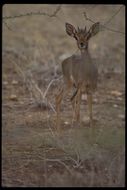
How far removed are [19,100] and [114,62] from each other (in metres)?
2.19

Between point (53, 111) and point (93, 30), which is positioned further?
point (53, 111)

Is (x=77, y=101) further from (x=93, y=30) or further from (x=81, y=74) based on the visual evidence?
(x=93, y=30)

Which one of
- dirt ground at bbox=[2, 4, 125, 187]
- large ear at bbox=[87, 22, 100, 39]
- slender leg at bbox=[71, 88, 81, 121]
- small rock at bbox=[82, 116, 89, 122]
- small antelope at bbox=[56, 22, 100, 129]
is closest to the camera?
dirt ground at bbox=[2, 4, 125, 187]

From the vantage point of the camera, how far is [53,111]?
26.6ft

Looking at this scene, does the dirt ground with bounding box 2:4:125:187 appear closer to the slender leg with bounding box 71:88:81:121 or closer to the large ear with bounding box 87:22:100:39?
the slender leg with bounding box 71:88:81:121

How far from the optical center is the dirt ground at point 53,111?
600cm

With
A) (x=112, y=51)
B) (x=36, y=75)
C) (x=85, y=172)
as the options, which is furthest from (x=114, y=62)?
(x=85, y=172)

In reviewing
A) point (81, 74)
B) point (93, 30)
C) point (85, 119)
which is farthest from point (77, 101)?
point (93, 30)

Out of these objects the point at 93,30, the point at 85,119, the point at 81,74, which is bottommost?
the point at 85,119

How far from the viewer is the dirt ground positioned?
6.00m

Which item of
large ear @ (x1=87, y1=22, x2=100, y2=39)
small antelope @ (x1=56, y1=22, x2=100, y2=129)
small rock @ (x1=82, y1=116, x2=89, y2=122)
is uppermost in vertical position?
large ear @ (x1=87, y1=22, x2=100, y2=39)

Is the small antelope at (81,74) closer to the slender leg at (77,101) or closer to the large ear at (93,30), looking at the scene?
the slender leg at (77,101)

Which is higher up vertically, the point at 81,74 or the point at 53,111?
the point at 81,74

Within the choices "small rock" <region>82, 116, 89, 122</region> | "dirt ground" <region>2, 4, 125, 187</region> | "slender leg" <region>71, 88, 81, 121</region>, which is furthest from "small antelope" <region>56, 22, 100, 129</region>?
"small rock" <region>82, 116, 89, 122</region>
